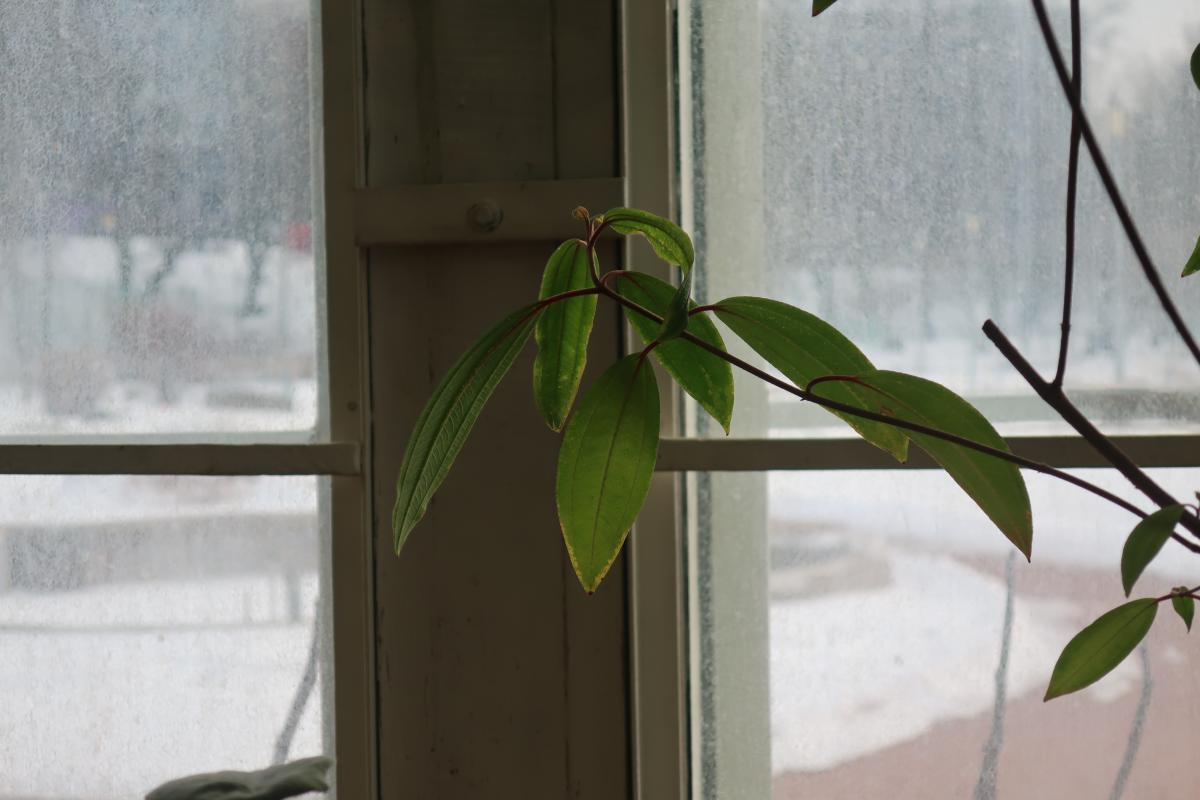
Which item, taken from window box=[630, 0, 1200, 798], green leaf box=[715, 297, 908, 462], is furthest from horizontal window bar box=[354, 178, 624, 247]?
green leaf box=[715, 297, 908, 462]

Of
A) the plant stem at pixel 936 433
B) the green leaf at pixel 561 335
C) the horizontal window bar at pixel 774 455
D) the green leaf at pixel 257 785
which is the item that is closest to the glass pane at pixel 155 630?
the green leaf at pixel 257 785

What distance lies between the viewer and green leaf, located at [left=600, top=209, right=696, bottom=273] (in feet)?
1.78

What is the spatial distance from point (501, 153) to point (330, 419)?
0.32m

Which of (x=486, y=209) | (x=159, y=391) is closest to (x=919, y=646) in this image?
(x=486, y=209)

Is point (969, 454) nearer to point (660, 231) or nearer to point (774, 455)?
point (660, 231)

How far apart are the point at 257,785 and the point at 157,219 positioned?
24.2 inches

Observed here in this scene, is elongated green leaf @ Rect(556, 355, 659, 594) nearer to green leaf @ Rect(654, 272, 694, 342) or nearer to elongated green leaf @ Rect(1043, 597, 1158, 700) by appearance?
green leaf @ Rect(654, 272, 694, 342)

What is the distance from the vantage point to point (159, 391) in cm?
116

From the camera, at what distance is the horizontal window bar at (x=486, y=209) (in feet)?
3.26

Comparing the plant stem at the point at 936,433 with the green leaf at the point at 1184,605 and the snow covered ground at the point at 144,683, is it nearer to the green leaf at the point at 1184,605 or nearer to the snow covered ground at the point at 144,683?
the green leaf at the point at 1184,605

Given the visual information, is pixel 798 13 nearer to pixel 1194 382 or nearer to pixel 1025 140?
pixel 1025 140

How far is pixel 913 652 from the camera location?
42.1 inches

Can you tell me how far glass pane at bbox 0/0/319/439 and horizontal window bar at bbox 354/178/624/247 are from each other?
0.16m

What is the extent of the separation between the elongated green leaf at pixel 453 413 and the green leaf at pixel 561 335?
0.07 meters
